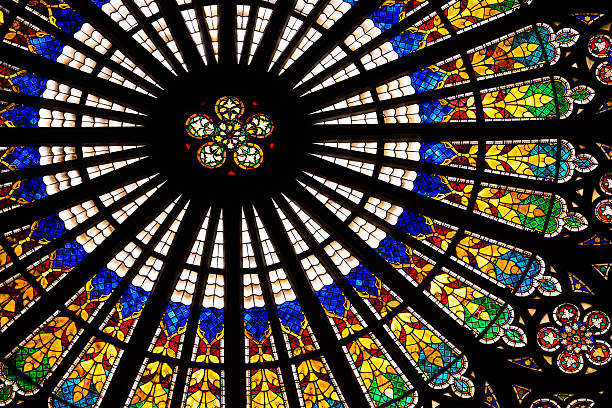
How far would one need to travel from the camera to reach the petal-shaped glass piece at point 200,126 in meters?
13.4

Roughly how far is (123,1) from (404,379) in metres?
8.11

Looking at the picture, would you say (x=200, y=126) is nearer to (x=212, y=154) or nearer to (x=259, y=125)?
(x=212, y=154)

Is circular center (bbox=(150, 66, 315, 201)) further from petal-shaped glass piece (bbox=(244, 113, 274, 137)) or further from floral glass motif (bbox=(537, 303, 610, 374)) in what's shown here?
floral glass motif (bbox=(537, 303, 610, 374))

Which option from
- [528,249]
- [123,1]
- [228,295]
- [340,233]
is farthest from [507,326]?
[123,1]

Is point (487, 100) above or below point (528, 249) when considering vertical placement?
above

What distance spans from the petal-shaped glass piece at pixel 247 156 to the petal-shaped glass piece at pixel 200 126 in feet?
2.07

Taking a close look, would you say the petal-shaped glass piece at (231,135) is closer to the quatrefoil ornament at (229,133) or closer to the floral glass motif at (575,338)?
the quatrefoil ornament at (229,133)

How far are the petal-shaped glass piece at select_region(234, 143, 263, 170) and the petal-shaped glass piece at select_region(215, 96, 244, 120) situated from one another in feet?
1.93

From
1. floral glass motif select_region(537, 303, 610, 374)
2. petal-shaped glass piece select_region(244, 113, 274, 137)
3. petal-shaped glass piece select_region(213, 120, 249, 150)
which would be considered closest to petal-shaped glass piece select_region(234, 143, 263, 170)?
petal-shaped glass piece select_region(213, 120, 249, 150)

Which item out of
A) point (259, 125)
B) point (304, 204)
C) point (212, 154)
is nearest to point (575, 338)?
point (304, 204)

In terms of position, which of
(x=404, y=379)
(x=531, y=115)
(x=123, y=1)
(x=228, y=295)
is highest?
(x=123, y=1)

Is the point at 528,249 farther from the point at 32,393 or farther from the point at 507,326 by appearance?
the point at 32,393

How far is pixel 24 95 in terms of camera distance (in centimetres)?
1240

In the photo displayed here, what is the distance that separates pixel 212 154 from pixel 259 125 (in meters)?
1.03
